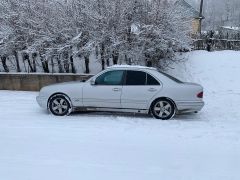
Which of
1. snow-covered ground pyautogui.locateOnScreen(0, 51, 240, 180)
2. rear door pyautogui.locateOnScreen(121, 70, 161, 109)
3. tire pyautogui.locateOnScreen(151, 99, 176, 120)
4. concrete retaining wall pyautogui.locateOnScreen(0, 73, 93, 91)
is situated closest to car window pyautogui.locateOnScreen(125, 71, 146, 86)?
rear door pyautogui.locateOnScreen(121, 70, 161, 109)

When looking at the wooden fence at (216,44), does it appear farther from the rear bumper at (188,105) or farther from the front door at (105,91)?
the front door at (105,91)

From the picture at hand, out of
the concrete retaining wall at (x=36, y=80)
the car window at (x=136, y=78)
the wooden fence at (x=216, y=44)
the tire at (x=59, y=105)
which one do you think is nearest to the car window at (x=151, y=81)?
the car window at (x=136, y=78)

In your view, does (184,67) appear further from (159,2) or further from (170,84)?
(170,84)

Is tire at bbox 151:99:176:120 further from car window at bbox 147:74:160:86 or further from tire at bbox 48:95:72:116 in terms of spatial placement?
tire at bbox 48:95:72:116

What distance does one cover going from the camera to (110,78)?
35.6 ft

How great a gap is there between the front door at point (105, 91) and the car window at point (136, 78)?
0.64 ft

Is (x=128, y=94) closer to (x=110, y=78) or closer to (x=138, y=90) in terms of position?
(x=138, y=90)

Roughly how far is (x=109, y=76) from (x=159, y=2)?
6.68 metres

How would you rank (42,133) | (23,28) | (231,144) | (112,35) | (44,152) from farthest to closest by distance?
(23,28) → (112,35) → (42,133) → (231,144) → (44,152)

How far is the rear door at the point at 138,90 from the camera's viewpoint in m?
10.6

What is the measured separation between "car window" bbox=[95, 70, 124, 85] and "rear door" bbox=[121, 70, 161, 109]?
0.19 m

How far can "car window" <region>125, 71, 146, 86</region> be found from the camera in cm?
1070

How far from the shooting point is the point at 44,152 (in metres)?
7.43

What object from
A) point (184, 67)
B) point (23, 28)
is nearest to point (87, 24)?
point (23, 28)
